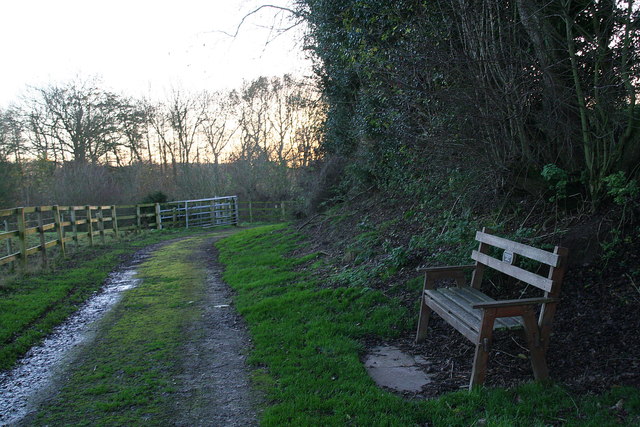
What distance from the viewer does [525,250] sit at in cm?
384

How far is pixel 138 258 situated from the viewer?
40.1 ft

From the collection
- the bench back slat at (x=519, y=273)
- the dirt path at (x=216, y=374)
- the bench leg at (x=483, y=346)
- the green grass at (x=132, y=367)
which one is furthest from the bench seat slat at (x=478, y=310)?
the green grass at (x=132, y=367)

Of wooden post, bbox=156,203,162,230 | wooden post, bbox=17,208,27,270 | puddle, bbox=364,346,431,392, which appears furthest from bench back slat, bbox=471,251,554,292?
wooden post, bbox=156,203,162,230

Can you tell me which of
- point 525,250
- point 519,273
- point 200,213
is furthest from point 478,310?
point 200,213

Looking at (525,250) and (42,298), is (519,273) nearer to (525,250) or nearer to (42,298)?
(525,250)

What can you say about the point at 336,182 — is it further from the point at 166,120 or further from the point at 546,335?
the point at 166,120

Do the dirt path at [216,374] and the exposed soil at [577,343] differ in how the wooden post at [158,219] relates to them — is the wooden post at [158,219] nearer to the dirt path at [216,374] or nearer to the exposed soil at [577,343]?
the dirt path at [216,374]

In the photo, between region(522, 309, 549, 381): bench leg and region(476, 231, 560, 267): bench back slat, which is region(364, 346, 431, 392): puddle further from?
region(476, 231, 560, 267): bench back slat

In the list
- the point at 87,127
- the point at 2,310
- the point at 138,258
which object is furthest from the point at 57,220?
the point at 87,127

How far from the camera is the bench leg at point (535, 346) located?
11.1 feet

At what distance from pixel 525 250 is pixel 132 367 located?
3.82 metres

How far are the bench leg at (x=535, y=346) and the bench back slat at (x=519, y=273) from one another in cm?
27

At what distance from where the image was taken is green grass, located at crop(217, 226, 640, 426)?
2971 millimetres

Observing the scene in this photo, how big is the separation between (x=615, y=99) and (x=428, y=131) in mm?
2312
